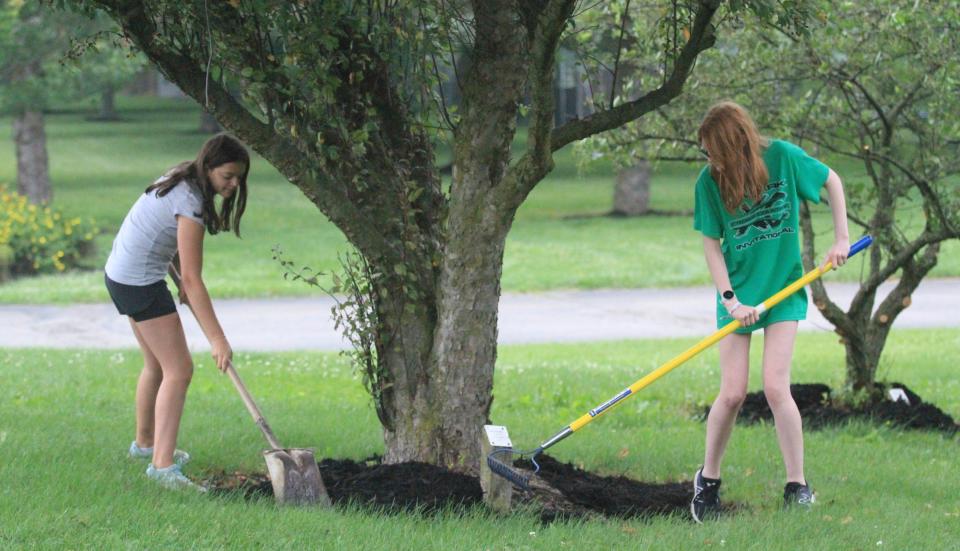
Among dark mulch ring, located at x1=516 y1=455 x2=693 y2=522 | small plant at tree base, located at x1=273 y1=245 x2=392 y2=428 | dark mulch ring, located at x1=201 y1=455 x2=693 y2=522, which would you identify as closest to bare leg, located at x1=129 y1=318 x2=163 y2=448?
dark mulch ring, located at x1=201 y1=455 x2=693 y2=522

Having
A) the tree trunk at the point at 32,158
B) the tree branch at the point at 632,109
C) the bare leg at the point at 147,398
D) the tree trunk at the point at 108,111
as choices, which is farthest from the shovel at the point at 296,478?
the tree trunk at the point at 108,111

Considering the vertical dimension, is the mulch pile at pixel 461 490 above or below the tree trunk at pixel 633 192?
below

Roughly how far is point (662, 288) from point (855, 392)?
30.0ft

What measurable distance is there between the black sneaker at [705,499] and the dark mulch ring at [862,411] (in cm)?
257

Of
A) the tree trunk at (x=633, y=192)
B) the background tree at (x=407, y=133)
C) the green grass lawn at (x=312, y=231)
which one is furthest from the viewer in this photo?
the tree trunk at (x=633, y=192)

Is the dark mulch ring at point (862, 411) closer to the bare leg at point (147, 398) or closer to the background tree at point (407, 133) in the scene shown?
the background tree at point (407, 133)

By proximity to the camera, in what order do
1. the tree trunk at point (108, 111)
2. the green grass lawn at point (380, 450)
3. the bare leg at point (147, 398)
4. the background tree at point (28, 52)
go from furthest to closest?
the tree trunk at point (108, 111) < the background tree at point (28, 52) < the bare leg at point (147, 398) < the green grass lawn at point (380, 450)

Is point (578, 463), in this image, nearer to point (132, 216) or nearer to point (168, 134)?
point (132, 216)

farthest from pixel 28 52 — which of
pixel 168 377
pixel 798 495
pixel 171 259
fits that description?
pixel 798 495

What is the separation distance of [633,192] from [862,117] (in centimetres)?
1840

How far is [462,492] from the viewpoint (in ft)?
16.1

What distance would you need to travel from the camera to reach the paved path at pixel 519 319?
1263 centimetres

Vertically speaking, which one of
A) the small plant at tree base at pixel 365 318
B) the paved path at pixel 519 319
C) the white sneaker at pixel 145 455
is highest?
the small plant at tree base at pixel 365 318

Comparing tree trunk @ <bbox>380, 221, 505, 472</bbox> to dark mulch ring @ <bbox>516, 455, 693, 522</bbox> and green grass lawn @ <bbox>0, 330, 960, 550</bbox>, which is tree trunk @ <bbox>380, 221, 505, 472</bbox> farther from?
green grass lawn @ <bbox>0, 330, 960, 550</bbox>
